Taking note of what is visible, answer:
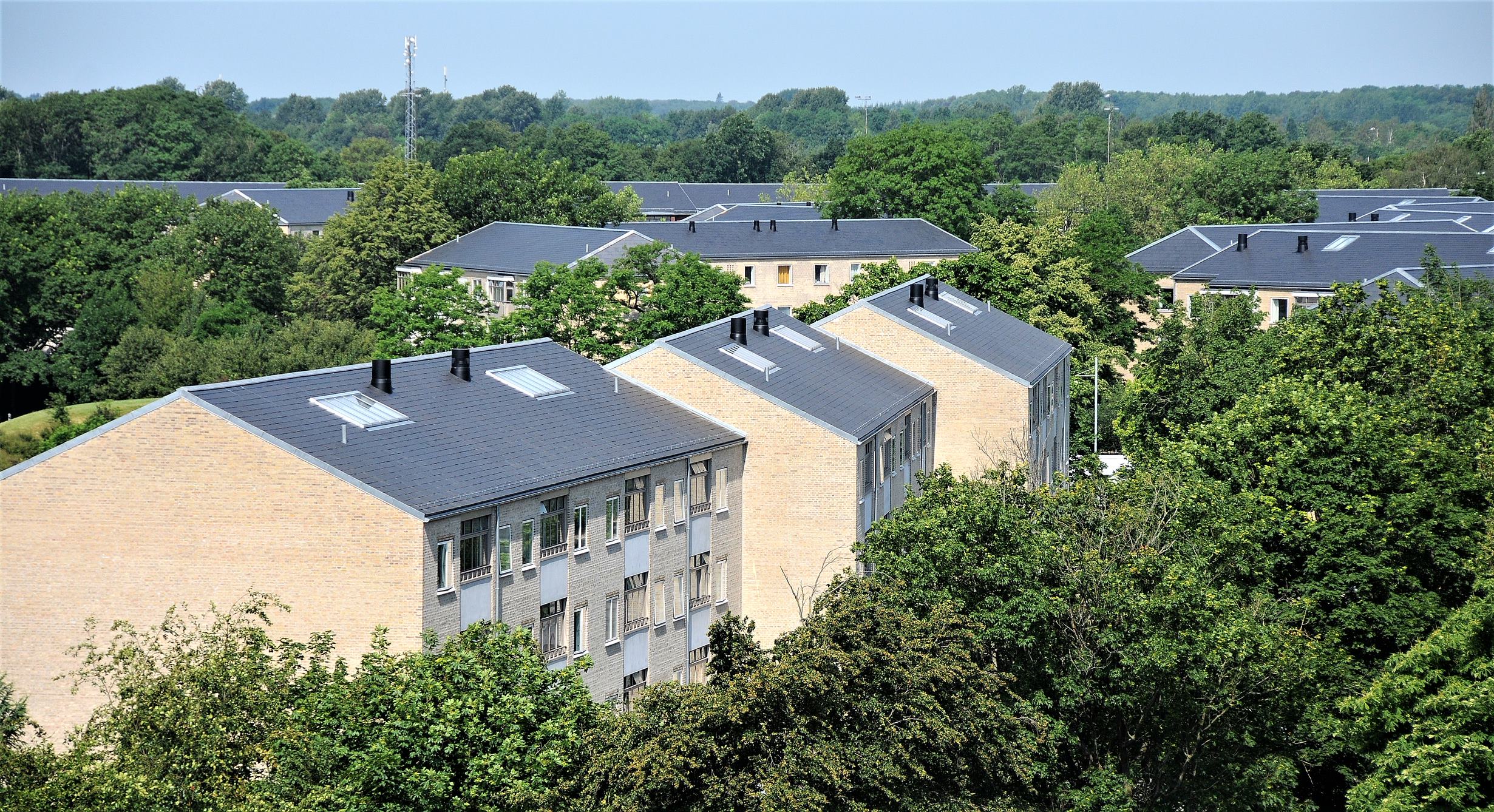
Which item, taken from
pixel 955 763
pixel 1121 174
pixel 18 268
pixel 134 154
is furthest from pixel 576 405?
pixel 134 154

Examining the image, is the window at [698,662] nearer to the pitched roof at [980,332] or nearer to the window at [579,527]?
the window at [579,527]

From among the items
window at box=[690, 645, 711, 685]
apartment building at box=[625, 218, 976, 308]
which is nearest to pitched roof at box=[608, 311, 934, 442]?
window at box=[690, 645, 711, 685]

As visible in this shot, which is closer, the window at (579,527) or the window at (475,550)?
the window at (475,550)

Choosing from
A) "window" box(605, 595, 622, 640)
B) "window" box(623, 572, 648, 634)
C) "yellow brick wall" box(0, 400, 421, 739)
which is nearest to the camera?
"yellow brick wall" box(0, 400, 421, 739)

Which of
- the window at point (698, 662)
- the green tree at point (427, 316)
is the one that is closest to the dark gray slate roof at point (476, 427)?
the window at point (698, 662)

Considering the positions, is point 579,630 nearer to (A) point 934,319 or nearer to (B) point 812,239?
(A) point 934,319

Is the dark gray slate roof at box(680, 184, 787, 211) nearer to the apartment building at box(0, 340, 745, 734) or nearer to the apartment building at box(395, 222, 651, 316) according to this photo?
the apartment building at box(395, 222, 651, 316)

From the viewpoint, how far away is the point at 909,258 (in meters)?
106

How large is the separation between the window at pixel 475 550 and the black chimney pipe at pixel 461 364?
660 centimetres

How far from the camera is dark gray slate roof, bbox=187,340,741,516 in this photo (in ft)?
108

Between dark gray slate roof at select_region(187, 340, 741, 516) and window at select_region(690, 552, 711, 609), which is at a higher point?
dark gray slate roof at select_region(187, 340, 741, 516)

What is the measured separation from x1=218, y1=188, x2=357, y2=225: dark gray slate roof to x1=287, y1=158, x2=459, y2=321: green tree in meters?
41.7

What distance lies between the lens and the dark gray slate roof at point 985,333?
183 ft

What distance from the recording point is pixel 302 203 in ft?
486
